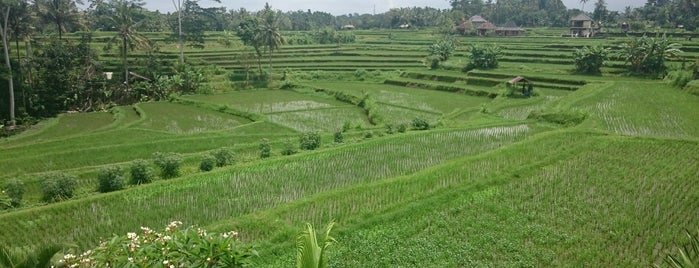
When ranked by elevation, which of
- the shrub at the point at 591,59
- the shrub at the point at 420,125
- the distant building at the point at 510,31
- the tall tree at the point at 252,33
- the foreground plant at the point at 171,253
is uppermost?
the distant building at the point at 510,31

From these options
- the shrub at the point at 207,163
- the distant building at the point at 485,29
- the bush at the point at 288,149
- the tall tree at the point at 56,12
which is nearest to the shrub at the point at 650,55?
the bush at the point at 288,149

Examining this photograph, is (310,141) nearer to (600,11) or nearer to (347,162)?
(347,162)

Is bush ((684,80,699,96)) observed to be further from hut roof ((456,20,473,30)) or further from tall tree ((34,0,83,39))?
tall tree ((34,0,83,39))

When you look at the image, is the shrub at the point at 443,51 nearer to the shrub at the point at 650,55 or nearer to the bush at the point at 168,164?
the shrub at the point at 650,55

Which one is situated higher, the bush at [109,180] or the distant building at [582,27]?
the distant building at [582,27]

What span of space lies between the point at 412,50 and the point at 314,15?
56209 millimetres

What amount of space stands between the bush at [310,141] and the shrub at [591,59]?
2151 cm

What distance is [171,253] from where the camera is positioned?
4.93 meters

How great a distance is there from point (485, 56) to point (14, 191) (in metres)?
29.0

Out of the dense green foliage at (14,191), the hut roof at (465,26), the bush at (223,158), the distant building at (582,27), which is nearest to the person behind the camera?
the dense green foliage at (14,191)

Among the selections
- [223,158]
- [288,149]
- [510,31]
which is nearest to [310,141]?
[288,149]

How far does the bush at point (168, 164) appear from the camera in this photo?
12.5 meters

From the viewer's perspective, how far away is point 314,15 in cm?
9744

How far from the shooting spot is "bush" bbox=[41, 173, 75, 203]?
10.8 meters
